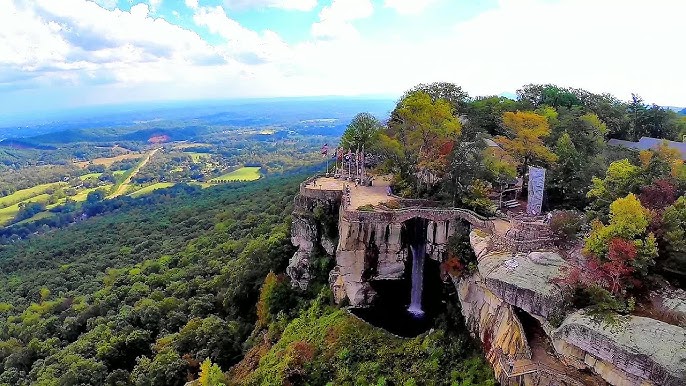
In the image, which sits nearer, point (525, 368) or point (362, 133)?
point (525, 368)

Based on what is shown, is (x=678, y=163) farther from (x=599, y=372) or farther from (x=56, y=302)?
(x=56, y=302)

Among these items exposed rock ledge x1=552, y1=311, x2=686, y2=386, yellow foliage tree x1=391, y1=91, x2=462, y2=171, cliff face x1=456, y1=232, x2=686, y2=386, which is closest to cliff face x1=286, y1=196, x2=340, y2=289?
yellow foliage tree x1=391, y1=91, x2=462, y2=171

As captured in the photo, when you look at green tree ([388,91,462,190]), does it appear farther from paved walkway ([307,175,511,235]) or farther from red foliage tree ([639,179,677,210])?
red foliage tree ([639,179,677,210])

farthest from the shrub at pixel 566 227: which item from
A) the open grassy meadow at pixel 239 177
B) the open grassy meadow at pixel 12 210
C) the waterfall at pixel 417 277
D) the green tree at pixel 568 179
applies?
the open grassy meadow at pixel 12 210

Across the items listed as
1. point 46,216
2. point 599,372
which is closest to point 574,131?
point 599,372

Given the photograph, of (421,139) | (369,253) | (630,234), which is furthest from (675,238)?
(421,139)

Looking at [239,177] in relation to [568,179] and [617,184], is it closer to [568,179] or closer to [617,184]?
[568,179]
